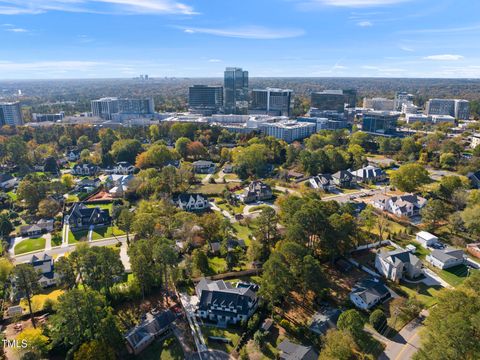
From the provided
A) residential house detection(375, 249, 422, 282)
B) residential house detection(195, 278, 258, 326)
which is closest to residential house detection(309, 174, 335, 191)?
residential house detection(375, 249, 422, 282)

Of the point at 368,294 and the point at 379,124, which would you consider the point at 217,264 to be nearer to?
the point at 368,294

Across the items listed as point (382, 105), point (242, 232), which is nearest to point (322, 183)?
point (242, 232)

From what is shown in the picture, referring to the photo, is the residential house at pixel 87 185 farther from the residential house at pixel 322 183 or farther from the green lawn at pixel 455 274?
the green lawn at pixel 455 274

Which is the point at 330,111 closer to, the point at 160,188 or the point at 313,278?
the point at 160,188

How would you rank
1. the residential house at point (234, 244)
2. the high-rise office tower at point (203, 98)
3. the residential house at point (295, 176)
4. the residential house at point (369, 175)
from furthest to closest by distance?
the high-rise office tower at point (203, 98) < the residential house at point (295, 176) < the residential house at point (369, 175) < the residential house at point (234, 244)

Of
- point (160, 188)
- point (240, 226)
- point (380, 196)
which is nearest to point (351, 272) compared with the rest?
point (240, 226)

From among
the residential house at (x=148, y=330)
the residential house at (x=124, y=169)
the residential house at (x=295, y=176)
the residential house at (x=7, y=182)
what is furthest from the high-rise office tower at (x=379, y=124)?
the residential house at (x=7, y=182)

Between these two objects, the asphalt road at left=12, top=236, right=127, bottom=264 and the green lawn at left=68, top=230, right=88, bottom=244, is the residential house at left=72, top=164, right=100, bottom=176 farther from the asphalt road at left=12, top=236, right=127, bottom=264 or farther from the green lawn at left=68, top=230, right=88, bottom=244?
the asphalt road at left=12, top=236, right=127, bottom=264
